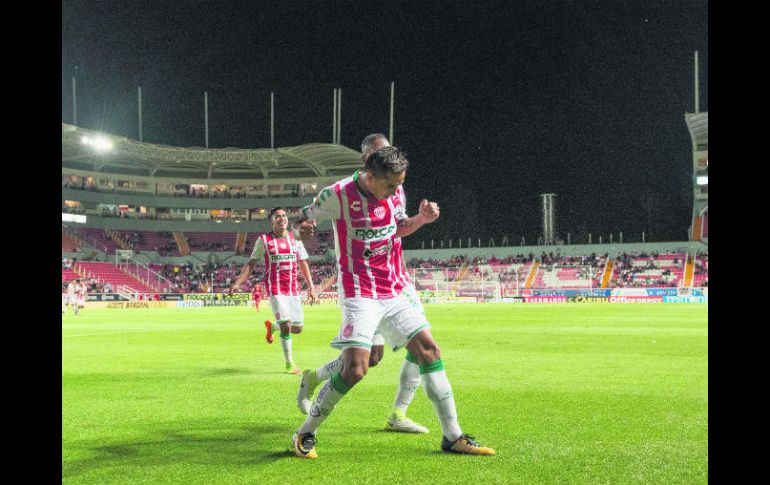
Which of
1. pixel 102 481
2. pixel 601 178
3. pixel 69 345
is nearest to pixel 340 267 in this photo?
pixel 102 481

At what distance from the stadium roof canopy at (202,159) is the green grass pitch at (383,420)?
47.4 metres

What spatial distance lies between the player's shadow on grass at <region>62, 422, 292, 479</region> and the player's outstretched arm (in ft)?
7.42

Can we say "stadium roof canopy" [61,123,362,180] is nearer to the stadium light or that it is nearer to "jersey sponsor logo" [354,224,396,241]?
the stadium light

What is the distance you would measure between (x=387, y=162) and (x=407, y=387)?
2496 millimetres

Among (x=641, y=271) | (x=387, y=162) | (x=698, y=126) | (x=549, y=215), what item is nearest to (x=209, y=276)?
(x=549, y=215)

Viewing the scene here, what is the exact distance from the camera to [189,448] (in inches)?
228

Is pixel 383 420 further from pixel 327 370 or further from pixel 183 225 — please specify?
pixel 183 225

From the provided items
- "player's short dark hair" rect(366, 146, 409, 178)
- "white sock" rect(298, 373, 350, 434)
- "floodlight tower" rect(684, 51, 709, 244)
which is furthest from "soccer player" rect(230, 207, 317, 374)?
"floodlight tower" rect(684, 51, 709, 244)

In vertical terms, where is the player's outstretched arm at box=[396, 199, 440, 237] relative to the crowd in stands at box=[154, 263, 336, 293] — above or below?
above

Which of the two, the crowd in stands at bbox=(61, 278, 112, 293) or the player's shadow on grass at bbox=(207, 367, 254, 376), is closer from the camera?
the player's shadow on grass at bbox=(207, 367, 254, 376)

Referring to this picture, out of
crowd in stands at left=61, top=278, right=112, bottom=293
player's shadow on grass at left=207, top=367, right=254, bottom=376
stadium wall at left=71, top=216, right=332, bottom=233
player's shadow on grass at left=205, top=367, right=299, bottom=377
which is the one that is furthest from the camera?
stadium wall at left=71, top=216, right=332, bottom=233

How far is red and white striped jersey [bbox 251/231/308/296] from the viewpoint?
1205 centimetres
